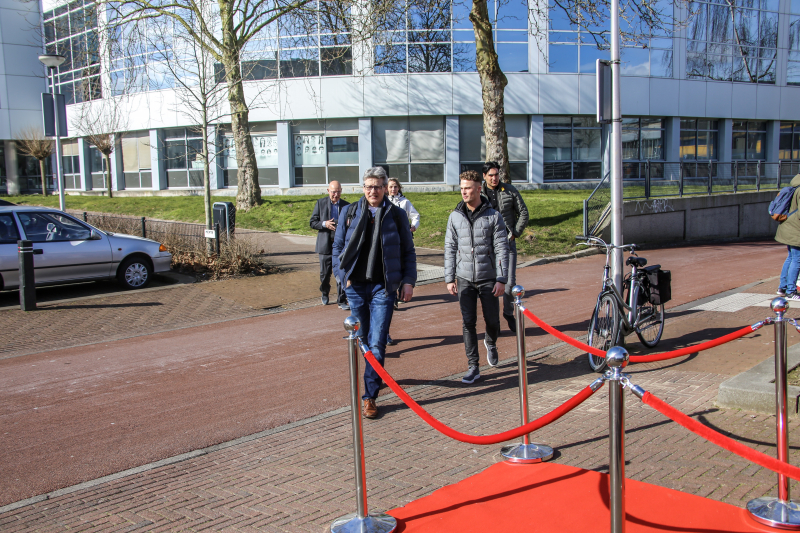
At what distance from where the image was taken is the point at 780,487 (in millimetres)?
3604

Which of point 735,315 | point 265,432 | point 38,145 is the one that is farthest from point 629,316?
point 38,145

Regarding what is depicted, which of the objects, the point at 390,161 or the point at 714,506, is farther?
the point at 390,161

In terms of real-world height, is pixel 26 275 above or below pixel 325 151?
below

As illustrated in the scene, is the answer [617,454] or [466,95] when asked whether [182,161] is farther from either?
[617,454]

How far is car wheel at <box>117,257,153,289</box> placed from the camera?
38.1 ft

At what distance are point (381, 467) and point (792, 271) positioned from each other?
24.1 feet

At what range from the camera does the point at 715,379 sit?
19.7 feet

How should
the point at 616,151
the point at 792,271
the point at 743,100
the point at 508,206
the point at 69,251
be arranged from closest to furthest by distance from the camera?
the point at 616,151, the point at 508,206, the point at 792,271, the point at 69,251, the point at 743,100

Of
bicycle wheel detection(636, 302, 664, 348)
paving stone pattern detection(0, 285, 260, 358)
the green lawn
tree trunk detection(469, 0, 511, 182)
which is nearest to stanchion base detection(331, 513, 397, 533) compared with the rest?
bicycle wheel detection(636, 302, 664, 348)

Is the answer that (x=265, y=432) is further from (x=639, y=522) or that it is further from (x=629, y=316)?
(x=629, y=316)

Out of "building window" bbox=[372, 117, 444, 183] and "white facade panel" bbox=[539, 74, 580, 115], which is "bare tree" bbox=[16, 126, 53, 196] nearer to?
"building window" bbox=[372, 117, 444, 183]

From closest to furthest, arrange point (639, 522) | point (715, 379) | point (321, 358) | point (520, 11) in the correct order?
point (639, 522) < point (715, 379) < point (321, 358) < point (520, 11)

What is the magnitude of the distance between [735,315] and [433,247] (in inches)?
329

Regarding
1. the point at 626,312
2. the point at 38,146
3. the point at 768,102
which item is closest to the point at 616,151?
the point at 626,312
